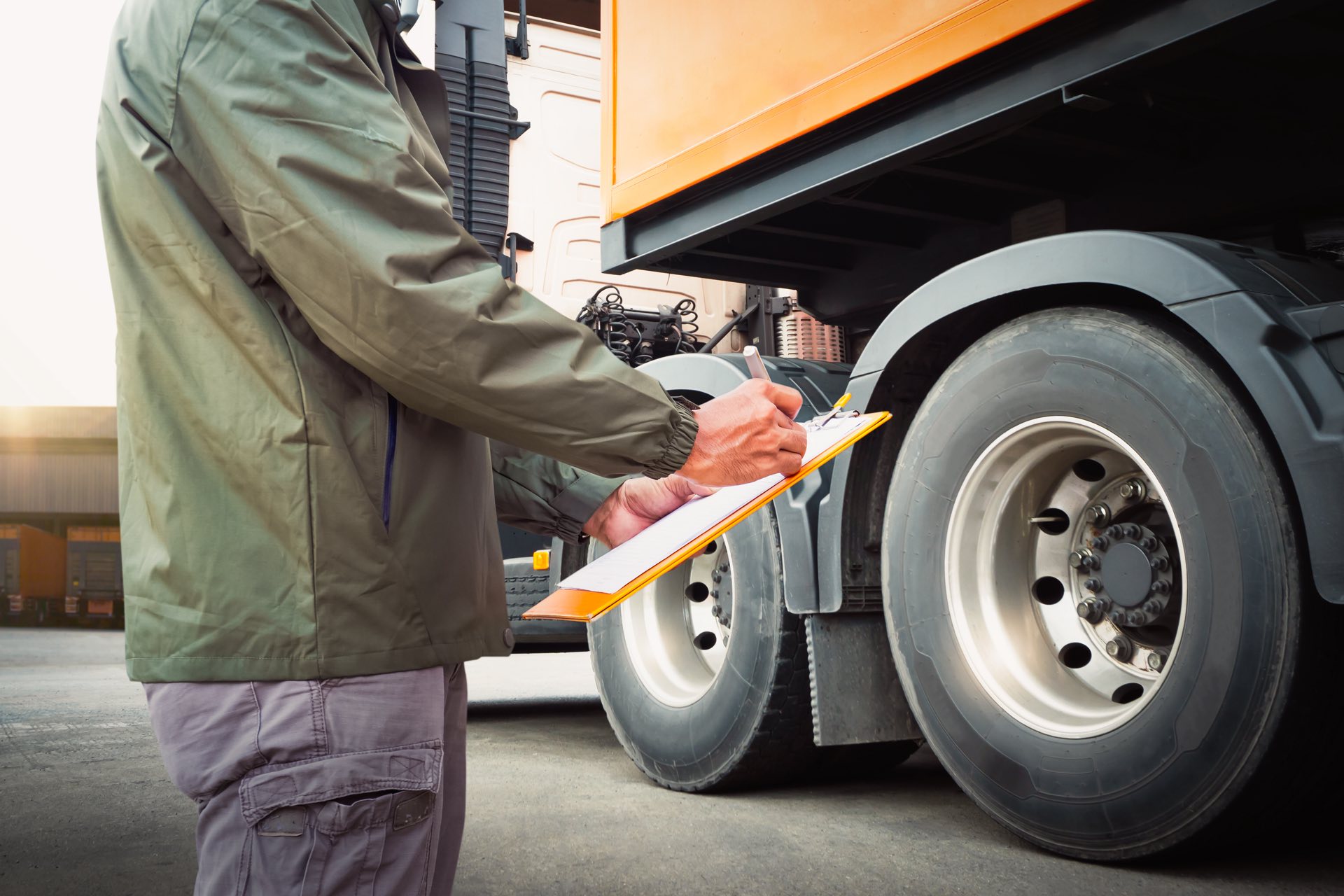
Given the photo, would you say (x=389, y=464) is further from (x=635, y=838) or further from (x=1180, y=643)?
(x=635, y=838)

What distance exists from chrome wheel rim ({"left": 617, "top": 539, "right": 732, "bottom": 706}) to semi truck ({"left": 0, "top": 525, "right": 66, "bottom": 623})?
723 inches

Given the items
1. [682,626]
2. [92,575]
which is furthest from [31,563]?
[682,626]

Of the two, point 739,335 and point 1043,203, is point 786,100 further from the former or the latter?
point 739,335

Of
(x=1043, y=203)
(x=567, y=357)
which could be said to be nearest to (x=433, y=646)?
(x=567, y=357)

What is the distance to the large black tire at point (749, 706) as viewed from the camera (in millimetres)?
3090

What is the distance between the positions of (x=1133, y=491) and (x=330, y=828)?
1.83 meters

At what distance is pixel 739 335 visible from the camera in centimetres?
446

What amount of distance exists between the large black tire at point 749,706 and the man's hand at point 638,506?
144cm

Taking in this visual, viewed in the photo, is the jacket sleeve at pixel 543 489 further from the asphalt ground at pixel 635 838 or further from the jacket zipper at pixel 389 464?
the asphalt ground at pixel 635 838

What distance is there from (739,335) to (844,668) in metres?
1.85

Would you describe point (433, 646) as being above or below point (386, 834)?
above

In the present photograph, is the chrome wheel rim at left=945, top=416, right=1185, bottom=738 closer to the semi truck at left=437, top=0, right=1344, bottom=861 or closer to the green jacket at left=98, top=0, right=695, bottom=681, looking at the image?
the semi truck at left=437, top=0, right=1344, bottom=861

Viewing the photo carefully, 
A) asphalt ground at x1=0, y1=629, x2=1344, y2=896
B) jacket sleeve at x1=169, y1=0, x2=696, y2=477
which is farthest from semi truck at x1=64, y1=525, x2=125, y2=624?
jacket sleeve at x1=169, y1=0, x2=696, y2=477

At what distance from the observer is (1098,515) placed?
2451 millimetres
